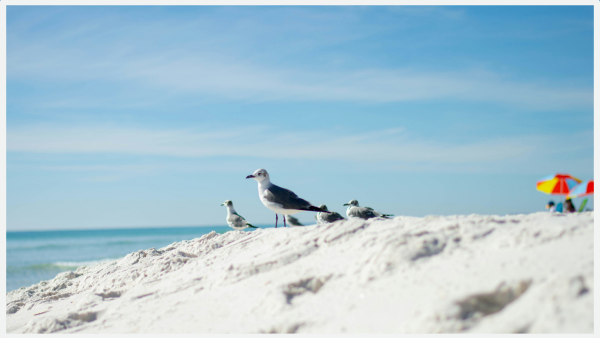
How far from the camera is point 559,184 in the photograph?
9.55 m

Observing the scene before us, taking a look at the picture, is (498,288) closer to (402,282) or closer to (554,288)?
(554,288)

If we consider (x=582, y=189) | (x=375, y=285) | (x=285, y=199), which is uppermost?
(x=285, y=199)

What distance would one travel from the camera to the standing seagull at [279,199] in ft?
26.5

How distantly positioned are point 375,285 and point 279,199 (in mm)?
4225

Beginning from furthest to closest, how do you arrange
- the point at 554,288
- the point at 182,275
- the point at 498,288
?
the point at 182,275 < the point at 498,288 < the point at 554,288

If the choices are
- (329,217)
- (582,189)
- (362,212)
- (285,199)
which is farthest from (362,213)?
(582,189)

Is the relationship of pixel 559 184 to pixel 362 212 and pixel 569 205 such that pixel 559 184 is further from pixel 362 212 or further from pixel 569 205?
pixel 362 212

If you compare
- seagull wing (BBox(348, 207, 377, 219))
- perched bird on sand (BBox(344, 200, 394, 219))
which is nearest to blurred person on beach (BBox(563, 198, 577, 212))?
perched bird on sand (BBox(344, 200, 394, 219))

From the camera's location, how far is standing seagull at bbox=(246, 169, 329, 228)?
8070mm

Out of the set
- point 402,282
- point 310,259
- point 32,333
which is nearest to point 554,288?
point 402,282

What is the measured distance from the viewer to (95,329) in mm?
4707

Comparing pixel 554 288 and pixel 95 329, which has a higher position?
pixel 554 288

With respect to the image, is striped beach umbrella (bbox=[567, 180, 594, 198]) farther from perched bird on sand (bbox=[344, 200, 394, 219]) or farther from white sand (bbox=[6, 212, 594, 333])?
white sand (bbox=[6, 212, 594, 333])

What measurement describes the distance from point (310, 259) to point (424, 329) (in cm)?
198
